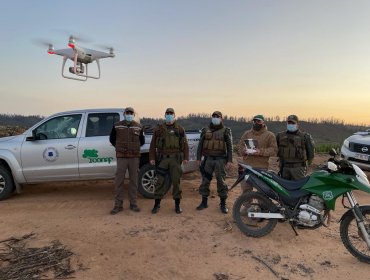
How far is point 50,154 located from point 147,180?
2087 millimetres

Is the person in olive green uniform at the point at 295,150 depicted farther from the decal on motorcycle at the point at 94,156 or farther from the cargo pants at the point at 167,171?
the decal on motorcycle at the point at 94,156

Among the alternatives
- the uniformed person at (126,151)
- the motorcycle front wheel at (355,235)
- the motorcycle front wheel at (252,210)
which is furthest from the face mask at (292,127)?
the uniformed person at (126,151)

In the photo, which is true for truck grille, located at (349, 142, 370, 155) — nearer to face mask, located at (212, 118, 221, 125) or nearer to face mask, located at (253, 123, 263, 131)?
face mask, located at (253, 123, 263, 131)

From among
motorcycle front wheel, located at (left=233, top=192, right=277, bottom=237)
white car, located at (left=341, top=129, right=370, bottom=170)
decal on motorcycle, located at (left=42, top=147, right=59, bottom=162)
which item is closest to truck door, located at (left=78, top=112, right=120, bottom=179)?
decal on motorcycle, located at (left=42, top=147, right=59, bottom=162)

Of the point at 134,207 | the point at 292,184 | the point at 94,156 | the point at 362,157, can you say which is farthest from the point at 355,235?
the point at 94,156

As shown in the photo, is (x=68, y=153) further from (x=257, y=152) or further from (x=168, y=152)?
(x=257, y=152)

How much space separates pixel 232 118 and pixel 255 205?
40.2 metres

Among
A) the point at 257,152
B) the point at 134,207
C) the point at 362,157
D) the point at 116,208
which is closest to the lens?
the point at 257,152

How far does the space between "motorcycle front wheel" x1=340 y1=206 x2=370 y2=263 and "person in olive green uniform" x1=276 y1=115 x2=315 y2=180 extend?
3.97ft

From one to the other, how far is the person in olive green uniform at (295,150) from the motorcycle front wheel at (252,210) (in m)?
0.90

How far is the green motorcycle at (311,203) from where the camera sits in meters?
4.77

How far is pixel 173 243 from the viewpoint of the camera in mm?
5254

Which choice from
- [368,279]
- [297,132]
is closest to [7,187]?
[297,132]

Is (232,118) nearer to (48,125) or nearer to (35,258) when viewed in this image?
(48,125)
